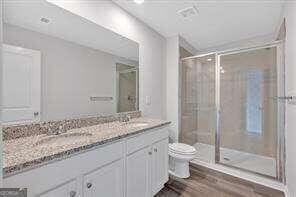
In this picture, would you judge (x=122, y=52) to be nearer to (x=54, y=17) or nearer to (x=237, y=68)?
(x=54, y=17)

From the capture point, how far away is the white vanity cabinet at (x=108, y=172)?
843 mm

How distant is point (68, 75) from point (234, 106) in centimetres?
303

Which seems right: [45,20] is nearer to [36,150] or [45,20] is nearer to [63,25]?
[63,25]

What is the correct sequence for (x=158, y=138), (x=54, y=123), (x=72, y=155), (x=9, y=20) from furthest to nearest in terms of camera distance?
(x=158, y=138) < (x=54, y=123) < (x=9, y=20) < (x=72, y=155)

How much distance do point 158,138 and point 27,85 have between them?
1.40 meters

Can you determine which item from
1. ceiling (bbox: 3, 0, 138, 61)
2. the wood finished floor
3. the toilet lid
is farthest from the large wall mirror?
the wood finished floor

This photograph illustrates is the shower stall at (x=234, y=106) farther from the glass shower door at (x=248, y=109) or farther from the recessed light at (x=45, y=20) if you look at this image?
the recessed light at (x=45, y=20)

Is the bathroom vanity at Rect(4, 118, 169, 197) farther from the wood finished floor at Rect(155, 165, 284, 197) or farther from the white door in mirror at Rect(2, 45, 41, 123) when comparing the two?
the wood finished floor at Rect(155, 165, 284, 197)

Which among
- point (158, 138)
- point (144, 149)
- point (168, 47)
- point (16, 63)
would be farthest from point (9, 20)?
point (168, 47)

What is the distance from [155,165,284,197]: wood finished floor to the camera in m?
1.98

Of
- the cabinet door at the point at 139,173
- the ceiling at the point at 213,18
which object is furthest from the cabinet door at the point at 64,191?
the ceiling at the point at 213,18

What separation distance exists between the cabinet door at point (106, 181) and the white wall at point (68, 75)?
0.69 metres

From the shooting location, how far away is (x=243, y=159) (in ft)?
9.36

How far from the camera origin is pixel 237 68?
3186mm
